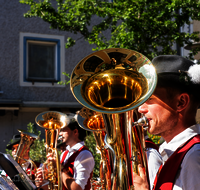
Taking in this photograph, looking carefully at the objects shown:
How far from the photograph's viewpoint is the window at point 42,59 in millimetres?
8664

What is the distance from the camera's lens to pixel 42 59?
895 cm

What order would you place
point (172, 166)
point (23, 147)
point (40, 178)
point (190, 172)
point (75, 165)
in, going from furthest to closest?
point (23, 147) → point (40, 178) → point (75, 165) → point (172, 166) → point (190, 172)

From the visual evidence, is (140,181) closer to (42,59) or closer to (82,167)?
(82,167)

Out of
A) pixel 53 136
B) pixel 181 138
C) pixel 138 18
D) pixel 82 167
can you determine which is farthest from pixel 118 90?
pixel 138 18

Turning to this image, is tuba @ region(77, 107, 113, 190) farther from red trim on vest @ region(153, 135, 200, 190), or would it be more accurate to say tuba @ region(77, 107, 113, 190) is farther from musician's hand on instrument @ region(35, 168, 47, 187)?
red trim on vest @ region(153, 135, 200, 190)

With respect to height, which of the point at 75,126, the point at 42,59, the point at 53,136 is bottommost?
the point at 53,136

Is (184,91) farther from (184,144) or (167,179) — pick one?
(167,179)

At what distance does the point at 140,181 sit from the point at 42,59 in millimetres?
7950

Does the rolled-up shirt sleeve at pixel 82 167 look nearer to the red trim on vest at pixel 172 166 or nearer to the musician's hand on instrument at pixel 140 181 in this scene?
the musician's hand on instrument at pixel 140 181

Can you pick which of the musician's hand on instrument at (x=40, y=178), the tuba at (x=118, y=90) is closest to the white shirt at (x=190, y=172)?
the tuba at (x=118, y=90)

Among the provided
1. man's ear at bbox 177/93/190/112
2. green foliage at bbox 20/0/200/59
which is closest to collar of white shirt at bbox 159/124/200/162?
man's ear at bbox 177/93/190/112

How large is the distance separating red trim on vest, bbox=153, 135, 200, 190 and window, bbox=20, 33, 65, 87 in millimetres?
7840

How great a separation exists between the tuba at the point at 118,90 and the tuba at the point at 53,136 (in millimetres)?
1535

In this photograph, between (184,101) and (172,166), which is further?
(184,101)
